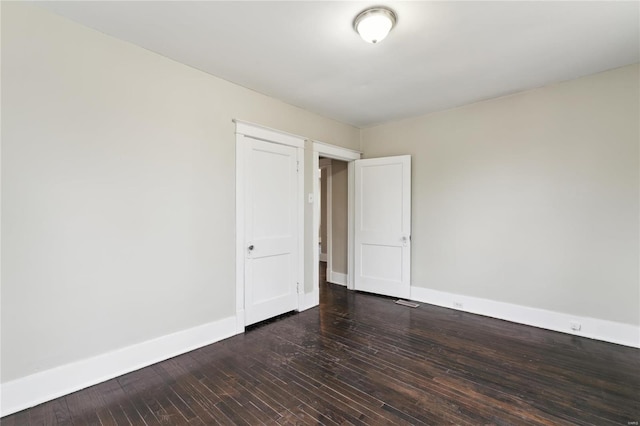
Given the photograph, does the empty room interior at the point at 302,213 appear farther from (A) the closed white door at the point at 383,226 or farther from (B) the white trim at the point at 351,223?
(B) the white trim at the point at 351,223

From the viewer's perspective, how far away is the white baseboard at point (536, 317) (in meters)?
2.82

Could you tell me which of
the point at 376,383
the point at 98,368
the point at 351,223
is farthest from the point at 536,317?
the point at 98,368

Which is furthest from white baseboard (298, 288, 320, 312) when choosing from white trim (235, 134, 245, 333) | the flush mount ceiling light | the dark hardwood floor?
the flush mount ceiling light

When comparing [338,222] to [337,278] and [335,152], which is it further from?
[335,152]

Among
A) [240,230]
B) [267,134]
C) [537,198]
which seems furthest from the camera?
[267,134]

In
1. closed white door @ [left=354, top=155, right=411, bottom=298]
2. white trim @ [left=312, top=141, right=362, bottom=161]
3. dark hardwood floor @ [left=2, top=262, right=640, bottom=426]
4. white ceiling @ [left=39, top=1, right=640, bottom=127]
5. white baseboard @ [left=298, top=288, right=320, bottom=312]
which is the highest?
white ceiling @ [left=39, top=1, right=640, bottom=127]

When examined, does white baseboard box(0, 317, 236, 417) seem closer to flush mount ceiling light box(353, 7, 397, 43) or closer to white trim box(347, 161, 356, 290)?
white trim box(347, 161, 356, 290)

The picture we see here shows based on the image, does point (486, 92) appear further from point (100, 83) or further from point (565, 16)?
point (100, 83)

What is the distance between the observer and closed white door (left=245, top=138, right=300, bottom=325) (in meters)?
3.28

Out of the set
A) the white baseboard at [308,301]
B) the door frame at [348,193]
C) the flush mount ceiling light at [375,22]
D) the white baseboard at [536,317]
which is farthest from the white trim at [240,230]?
the white baseboard at [536,317]

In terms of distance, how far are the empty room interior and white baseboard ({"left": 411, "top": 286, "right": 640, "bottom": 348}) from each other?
0.07ft

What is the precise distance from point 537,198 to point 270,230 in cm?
318

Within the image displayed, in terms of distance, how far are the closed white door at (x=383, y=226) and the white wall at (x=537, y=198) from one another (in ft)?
0.61

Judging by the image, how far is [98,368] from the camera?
87.7 inches
